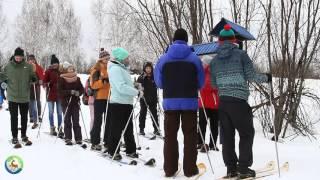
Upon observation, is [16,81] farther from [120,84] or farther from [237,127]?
[237,127]

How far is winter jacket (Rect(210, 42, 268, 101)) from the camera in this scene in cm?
472

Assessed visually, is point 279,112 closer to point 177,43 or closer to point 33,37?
point 177,43

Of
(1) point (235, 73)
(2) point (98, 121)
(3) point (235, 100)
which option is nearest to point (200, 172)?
(3) point (235, 100)

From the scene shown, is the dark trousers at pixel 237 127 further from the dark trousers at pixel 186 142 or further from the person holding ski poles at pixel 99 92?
the person holding ski poles at pixel 99 92

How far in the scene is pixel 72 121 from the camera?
289 inches

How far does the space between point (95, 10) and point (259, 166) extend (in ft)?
104

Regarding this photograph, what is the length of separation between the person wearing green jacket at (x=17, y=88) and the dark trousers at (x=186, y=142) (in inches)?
120

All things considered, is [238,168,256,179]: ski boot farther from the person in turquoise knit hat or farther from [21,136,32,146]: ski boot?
[21,136,32,146]: ski boot

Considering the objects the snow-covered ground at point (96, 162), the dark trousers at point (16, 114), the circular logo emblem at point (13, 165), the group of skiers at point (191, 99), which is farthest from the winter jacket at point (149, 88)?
the circular logo emblem at point (13, 165)

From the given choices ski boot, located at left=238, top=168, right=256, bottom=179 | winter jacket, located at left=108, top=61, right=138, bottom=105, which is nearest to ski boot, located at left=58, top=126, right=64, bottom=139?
winter jacket, located at left=108, top=61, right=138, bottom=105

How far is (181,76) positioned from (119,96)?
3.96ft

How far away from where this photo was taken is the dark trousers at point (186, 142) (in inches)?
196

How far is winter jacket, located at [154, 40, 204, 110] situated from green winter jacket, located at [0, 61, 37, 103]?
3096 millimetres

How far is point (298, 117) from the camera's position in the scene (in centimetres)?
973
